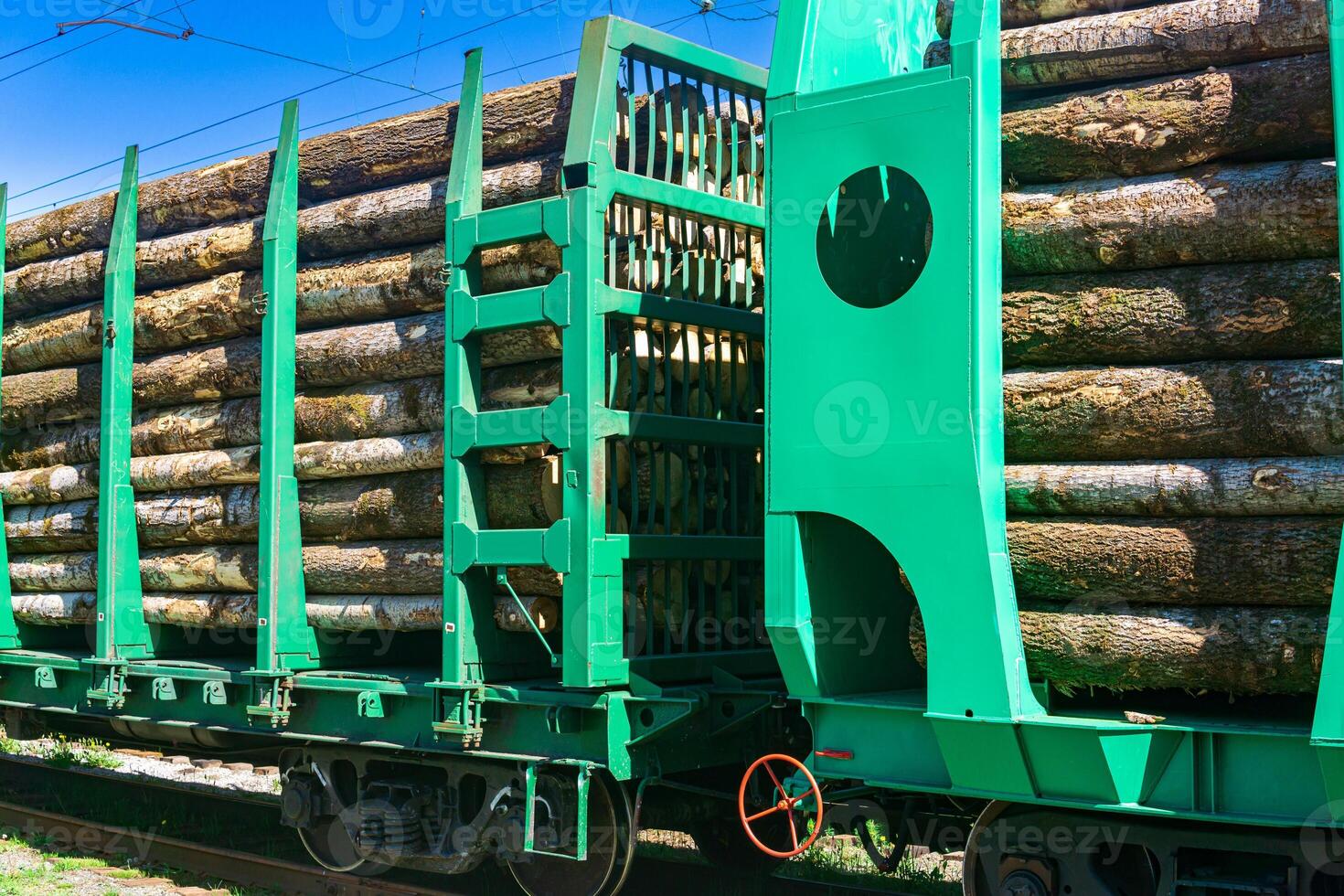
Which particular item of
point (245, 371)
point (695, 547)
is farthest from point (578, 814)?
point (245, 371)

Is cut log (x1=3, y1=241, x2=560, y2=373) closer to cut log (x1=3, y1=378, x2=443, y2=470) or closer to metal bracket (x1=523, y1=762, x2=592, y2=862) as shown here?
cut log (x1=3, y1=378, x2=443, y2=470)

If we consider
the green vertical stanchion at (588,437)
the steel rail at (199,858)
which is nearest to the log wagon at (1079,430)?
the green vertical stanchion at (588,437)

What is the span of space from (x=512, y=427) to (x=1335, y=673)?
3.69m

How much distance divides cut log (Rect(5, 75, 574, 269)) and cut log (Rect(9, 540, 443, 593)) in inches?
81.4

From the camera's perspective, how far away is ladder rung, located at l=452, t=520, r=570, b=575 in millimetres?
6215

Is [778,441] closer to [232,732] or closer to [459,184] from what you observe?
[459,184]

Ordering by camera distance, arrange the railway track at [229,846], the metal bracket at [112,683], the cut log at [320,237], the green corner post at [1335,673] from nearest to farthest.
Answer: the green corner post at [1335,673], the cut log at [320,237], the railway track at [229,846], the metal bracket at [112,683]

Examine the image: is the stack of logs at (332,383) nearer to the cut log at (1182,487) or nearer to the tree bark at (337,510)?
the tree bark at (337,510)

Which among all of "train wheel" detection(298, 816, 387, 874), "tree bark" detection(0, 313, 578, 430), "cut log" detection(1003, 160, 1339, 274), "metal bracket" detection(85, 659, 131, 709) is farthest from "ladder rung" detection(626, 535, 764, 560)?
"metal bracket" detection(85, 659, 131, 709)

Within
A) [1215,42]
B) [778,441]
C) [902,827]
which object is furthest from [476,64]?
[902,827]

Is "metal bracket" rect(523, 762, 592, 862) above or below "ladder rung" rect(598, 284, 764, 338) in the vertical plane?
below

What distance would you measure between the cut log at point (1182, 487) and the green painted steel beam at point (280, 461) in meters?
4.33

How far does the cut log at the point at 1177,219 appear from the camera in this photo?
4488 millimetres

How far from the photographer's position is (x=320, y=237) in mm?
7961
